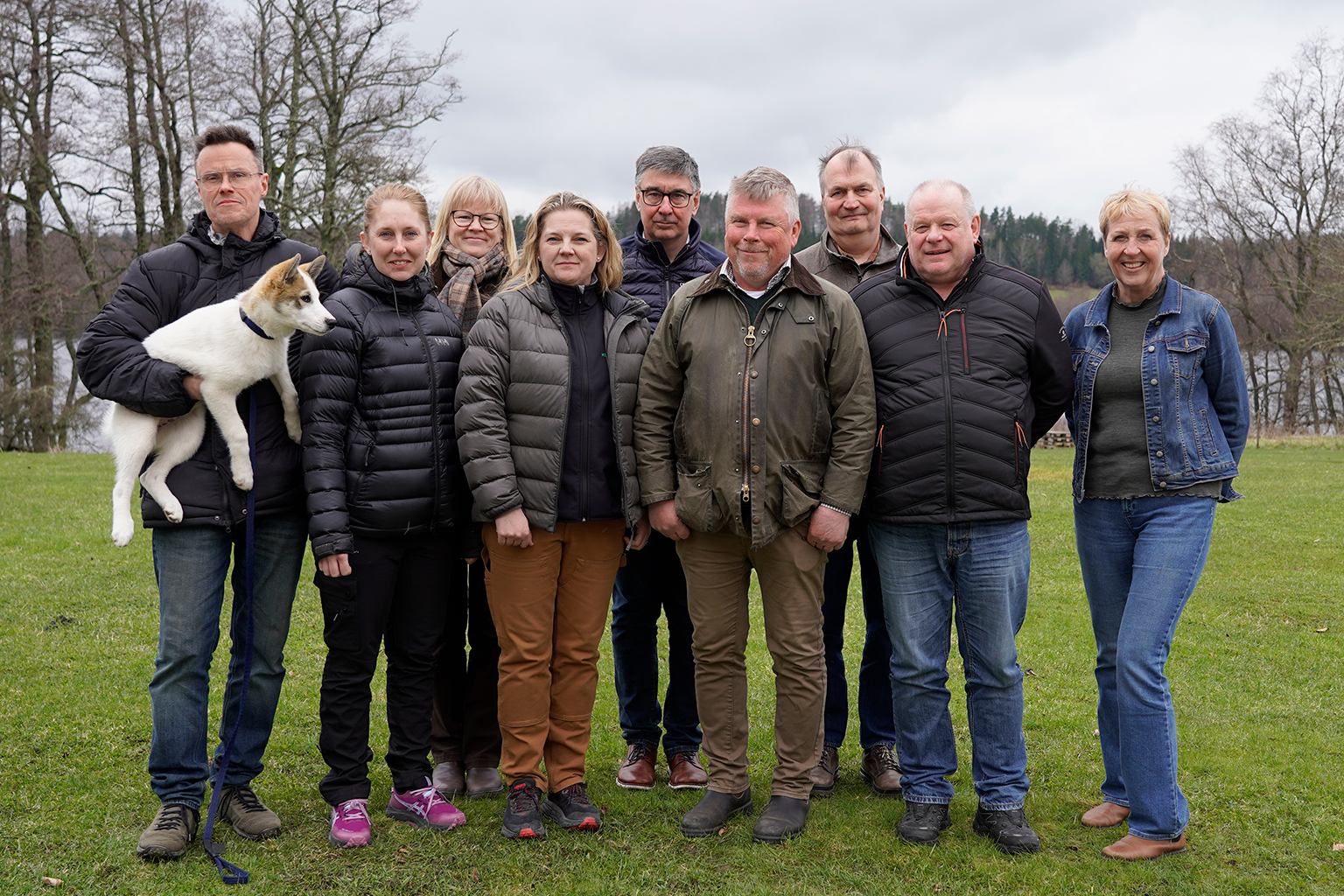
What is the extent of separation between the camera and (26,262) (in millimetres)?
24656

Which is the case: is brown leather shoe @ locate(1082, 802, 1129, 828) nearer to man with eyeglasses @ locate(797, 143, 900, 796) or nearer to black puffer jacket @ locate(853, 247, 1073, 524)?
man with eyeglasses @ locate(797, 143, 900, 796)

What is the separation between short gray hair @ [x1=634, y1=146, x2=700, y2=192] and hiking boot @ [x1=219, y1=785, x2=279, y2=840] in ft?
10.8

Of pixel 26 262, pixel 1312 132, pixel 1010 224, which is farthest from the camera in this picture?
pixel 1010 224

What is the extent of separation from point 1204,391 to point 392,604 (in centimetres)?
355

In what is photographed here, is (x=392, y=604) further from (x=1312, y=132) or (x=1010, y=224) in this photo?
(x=1010, y=224)

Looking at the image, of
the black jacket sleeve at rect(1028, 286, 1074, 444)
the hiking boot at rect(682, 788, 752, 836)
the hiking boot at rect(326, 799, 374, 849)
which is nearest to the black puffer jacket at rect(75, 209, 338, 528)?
the hiking boot at rect(326, 799, 374, 849)

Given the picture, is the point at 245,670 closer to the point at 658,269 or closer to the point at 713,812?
the point at 713,812

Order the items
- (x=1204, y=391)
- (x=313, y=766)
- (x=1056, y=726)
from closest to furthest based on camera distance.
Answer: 1. (x=1204, y=391)
2. (x=313, y=766)
3. (x=1056, y=726)

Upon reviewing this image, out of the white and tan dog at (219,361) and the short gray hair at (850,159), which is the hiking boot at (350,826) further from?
the short gray hair at (850,159)

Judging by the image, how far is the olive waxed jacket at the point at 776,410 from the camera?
3.86 m

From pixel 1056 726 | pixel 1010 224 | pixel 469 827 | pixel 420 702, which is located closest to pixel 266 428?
pixel 420 702

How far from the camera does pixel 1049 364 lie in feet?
12.7

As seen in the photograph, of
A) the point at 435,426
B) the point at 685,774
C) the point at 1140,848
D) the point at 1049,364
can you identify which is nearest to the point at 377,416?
the point at 435,426

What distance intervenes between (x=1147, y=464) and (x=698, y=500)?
1.84 meters
